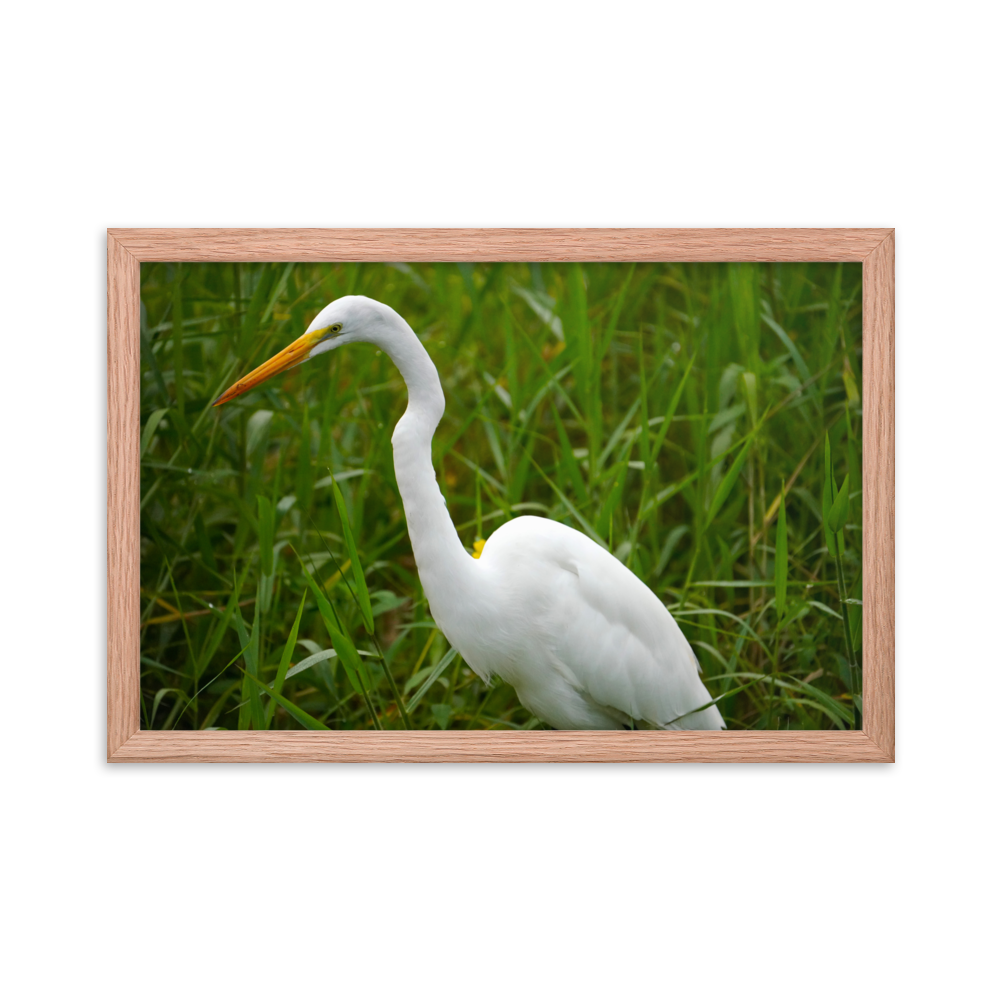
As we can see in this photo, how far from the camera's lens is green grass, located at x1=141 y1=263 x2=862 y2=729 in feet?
5.40

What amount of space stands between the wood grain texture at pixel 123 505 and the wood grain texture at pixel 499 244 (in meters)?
0.11

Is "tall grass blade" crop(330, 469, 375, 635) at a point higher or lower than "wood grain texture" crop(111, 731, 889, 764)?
higher

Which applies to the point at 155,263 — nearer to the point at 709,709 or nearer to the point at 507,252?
the point at 507,252

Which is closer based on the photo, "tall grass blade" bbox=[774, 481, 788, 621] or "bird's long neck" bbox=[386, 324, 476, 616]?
"bird's long neck" bbox=[386, 324, 476, 616]

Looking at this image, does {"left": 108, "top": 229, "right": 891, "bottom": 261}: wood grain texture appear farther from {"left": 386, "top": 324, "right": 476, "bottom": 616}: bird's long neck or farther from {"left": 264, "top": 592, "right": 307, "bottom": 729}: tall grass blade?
{"left": 264, "top": 592, "right": 307, "bottom": 729}: tall grass blade

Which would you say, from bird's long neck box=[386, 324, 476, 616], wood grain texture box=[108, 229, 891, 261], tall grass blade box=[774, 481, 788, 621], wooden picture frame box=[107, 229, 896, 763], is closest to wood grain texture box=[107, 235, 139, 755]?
wooden picture frame box=[107, 229, 896, 763]

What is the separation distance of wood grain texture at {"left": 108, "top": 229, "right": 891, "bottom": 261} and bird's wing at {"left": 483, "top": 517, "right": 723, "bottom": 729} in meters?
0.48

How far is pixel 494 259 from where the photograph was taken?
157 cm

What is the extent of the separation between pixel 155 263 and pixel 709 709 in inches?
49.9

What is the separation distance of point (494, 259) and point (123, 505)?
2.49 ft

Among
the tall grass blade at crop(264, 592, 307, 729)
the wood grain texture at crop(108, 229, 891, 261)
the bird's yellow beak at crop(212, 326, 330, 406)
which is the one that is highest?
the wood grain texture at crop(108, 229, 891, 261)

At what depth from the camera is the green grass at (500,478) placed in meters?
1.65

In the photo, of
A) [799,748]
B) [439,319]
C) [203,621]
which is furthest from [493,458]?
[799,748]

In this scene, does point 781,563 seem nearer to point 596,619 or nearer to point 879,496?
point 879,496
